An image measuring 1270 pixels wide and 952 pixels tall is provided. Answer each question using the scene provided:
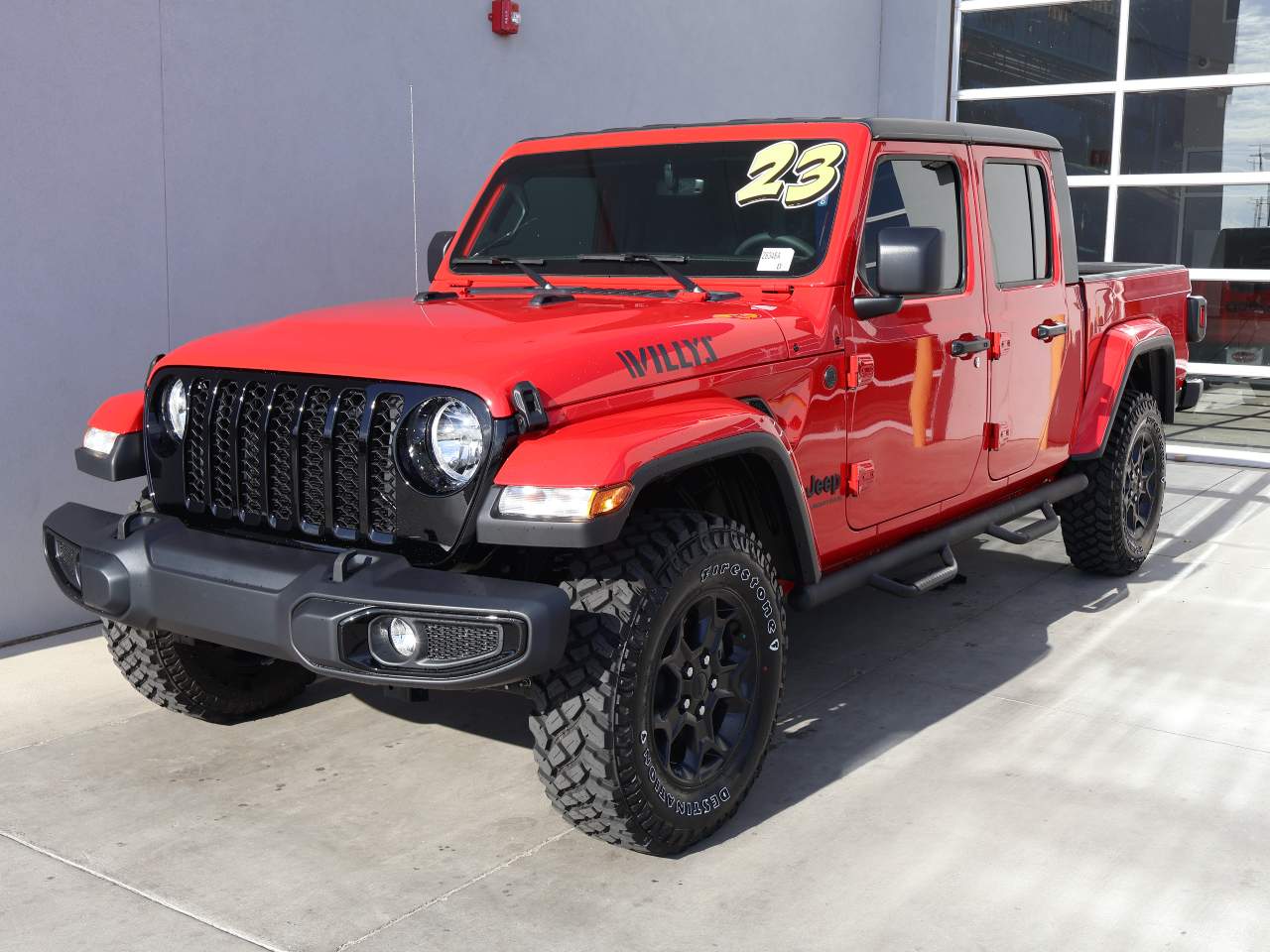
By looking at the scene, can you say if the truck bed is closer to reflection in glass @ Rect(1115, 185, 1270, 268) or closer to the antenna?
the antenna

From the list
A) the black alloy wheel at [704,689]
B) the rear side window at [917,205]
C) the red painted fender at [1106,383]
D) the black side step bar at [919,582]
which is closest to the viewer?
the black alloy wheel at [704,689]

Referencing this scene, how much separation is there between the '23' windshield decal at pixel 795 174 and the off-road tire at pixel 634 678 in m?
1.21

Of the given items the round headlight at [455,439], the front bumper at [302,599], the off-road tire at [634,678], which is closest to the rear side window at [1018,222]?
the off-road tire at [634,678]

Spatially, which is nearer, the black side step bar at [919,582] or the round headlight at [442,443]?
the round headlight at [442,443]

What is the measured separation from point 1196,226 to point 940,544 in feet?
20.8

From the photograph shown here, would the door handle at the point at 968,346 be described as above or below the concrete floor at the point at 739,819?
above

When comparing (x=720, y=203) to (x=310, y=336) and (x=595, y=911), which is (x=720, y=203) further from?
(x=595, y=911)

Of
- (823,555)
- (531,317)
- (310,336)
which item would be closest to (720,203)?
(531,317)

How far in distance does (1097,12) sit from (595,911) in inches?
359

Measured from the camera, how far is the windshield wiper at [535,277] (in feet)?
12.5

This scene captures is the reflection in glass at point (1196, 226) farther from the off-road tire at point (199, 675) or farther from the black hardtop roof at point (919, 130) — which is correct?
the off-road tire at point (199, 675)

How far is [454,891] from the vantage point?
10.2ft

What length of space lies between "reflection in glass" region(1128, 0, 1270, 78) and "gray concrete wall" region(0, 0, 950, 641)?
4469 mm

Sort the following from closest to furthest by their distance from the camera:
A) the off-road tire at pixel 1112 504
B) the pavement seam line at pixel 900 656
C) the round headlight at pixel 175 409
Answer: the round headlight at pixel 175 409
the pavement seam line at pixel 900 656
the off-road tire at pixel 1112 504
